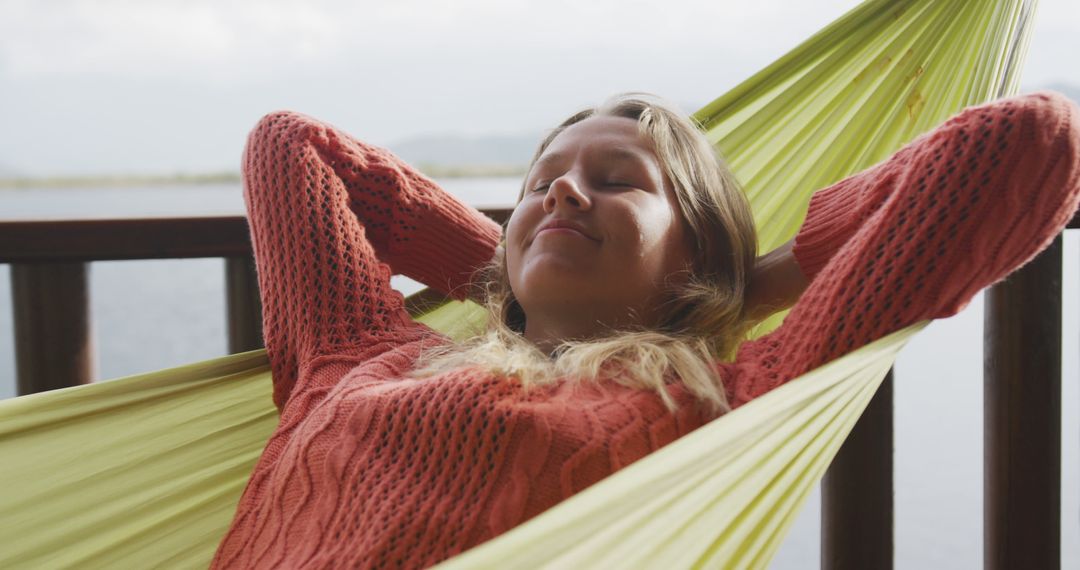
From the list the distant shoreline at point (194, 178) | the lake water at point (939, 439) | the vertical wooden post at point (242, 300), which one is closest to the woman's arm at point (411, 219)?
the lake water at point (939, 439)

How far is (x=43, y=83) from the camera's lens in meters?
7.50

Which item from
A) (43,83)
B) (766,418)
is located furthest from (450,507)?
(43,83)

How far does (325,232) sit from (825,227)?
1.83ft

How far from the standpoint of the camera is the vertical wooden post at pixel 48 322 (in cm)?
125

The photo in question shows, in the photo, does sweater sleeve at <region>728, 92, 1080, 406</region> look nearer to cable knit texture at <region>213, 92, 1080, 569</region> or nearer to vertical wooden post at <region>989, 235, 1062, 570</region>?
cable knit texture at <region>213, 92, 1080, 569</region>

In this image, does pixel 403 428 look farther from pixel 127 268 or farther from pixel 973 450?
pixel 127 268

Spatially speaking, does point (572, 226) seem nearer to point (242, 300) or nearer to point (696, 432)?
point (696, 432)

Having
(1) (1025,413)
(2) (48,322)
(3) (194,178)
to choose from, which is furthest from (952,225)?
(3) (194,178)

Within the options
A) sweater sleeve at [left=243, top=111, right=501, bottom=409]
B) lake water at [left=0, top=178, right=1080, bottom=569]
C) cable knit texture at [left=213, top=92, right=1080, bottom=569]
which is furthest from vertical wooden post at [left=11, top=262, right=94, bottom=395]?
cable knit texture at [left=213, top=92, right=1080, bottom=569]

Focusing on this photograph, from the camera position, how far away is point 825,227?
3.09 ft

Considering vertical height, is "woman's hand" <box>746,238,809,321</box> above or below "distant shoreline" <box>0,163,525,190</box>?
above

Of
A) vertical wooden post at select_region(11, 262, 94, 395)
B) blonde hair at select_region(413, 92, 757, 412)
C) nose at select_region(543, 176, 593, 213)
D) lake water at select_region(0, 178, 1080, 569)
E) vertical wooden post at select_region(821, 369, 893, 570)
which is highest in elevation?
nose at select_region(543, 176, 593, 213)

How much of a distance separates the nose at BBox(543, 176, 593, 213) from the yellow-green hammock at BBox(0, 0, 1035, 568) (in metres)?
0.32

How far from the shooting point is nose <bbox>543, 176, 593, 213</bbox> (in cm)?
94
